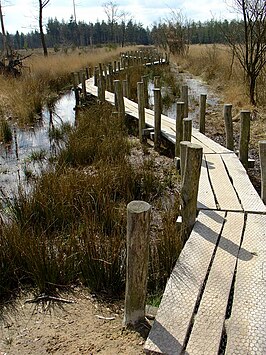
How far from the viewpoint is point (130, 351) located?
2.42m

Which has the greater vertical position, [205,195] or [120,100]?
[120,100]

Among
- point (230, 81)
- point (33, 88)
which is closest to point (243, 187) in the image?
point (33, 88)

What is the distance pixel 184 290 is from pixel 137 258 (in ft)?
1.57

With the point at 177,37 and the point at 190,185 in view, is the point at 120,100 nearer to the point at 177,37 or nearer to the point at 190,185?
the point at 190,185

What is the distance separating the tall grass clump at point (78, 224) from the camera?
3164mm

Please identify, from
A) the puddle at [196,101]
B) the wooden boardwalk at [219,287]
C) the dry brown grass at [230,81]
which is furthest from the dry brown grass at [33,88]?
the wooden boardwalk at [219,287]

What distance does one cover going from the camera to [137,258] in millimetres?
2361

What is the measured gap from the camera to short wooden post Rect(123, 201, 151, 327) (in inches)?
89.8

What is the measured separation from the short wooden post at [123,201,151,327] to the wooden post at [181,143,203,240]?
1.05 metres

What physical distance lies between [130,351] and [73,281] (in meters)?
1.03

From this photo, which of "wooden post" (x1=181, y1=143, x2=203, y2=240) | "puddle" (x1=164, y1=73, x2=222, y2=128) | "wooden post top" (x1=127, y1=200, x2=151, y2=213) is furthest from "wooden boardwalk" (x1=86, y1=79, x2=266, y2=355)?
"puddle" (x1=164, y1=73, x2=222, y2=128)

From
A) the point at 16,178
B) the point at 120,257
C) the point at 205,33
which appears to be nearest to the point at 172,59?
the point at 16,178

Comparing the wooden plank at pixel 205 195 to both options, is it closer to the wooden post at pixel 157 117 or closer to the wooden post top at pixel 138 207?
the wooden post top at pixel 138 207

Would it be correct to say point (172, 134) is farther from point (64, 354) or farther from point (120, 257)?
point (64, 354)
